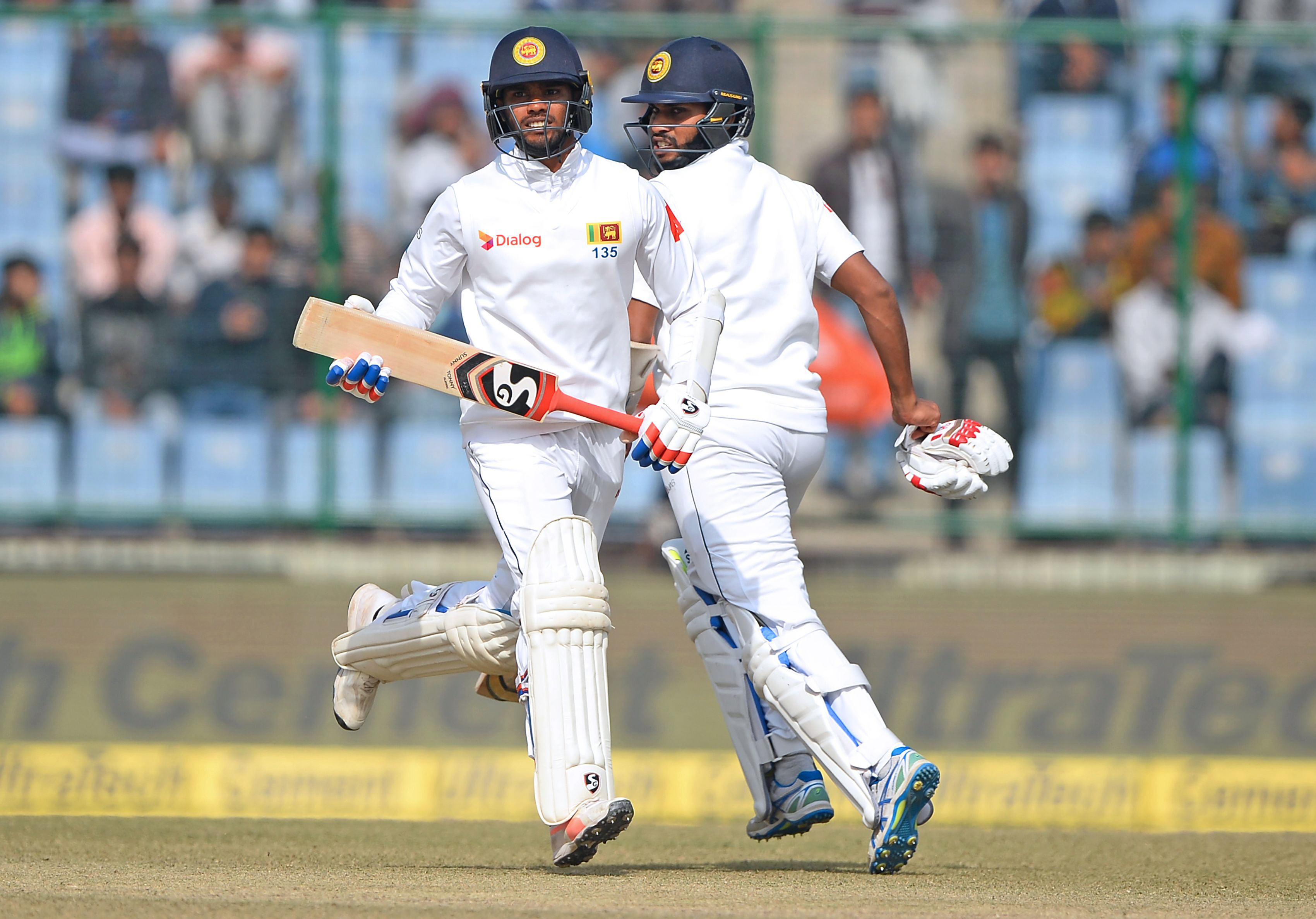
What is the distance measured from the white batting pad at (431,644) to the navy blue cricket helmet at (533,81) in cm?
122

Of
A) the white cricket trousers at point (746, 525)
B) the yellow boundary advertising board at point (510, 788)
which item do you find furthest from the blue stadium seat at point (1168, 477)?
the white cricket trousers at point (746, 525)

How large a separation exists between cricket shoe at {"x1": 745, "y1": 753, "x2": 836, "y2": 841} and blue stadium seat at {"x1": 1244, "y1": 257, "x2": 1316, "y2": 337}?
551cm

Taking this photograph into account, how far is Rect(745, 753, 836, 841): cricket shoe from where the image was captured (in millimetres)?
4953

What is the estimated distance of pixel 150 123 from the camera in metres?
9.60

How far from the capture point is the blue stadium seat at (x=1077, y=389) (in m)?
9.39

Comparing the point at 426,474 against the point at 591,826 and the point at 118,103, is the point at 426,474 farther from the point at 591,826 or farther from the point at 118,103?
the point at 591,826

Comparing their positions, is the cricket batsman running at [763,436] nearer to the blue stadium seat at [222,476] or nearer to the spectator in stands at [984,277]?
the spectator in stands at [984,277]

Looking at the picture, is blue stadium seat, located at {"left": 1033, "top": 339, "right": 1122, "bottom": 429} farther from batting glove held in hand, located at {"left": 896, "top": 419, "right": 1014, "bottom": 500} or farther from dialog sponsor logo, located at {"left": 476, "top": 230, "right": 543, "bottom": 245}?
dialog sponsor logo, located at {"left": 476, "top": 230, "right": 543, "bottom": 245}

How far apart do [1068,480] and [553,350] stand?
5398mm

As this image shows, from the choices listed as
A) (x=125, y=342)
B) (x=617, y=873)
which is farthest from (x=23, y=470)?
(x=617, y=873)

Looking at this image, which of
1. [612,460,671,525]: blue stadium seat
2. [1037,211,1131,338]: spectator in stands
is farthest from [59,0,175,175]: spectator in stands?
[1037,211,1131,338]: spectator in stands

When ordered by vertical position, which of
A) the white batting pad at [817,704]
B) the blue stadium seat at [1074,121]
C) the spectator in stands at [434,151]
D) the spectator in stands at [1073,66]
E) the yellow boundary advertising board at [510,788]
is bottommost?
the yellow boundary advertising board at [510,788]

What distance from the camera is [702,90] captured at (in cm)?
500

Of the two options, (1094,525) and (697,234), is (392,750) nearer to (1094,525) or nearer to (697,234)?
(697,234)
